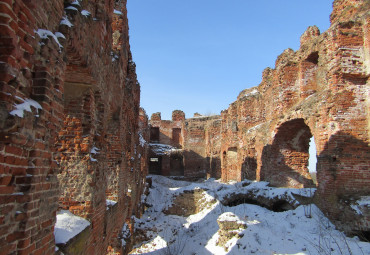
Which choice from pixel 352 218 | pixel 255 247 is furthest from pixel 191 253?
pixel 352 218

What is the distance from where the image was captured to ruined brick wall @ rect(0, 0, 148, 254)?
1883 millimetres

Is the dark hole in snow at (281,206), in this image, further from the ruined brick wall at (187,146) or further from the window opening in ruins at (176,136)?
the window opening in ruins at (176,136)

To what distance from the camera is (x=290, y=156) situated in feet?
41.3

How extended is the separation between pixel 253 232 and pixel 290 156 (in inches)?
223

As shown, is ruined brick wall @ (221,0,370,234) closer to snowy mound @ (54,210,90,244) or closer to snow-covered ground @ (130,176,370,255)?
snow-covered ground @ (130,176,370,255)

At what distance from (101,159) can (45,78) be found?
3195 millimetres

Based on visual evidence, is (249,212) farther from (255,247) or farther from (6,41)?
(6,41)

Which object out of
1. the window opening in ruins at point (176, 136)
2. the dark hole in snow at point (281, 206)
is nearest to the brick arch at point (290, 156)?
the dark hole in snow at point (281, 206)

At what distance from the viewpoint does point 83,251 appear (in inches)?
154

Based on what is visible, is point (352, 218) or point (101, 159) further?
point (352, 218)

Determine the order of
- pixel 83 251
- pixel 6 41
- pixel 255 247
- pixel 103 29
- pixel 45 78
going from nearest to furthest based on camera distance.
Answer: pixel 6 41
pixel 45 78
pixel 83 251
pixel 103 29
pixel 255 247

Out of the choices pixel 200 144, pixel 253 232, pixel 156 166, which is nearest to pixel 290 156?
pixel 253 232

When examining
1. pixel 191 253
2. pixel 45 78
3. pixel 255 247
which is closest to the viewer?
pixel 45 78

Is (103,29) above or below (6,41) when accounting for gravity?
above
